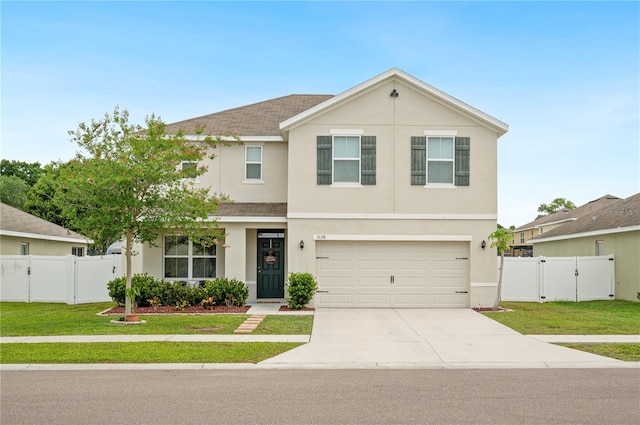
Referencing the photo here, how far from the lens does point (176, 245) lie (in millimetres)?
22344

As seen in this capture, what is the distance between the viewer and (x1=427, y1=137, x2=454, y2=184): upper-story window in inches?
815

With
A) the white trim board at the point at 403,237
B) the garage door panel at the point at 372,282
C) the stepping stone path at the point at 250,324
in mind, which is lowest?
the stepping stone path at the point at 250,324

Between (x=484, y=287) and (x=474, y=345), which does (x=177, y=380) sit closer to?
(x=474, y=345)

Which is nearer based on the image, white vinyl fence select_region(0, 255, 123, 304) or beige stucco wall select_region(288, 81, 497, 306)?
beige stucco wall select_region(288, 81, 497, 306)

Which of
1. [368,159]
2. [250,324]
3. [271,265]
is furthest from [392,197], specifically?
[250,324]

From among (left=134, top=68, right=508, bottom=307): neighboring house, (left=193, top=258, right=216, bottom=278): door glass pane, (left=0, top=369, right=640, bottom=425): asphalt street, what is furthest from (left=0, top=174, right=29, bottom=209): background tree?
(left=0, top=369, right=640, bottom=425): asphalt street

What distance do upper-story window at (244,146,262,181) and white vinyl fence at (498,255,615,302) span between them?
1004 cm

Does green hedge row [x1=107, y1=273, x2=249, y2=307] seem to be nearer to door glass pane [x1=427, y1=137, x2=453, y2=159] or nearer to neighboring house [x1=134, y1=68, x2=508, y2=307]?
neighboring house [x1=134, y1=68, x2=508, y2=307]

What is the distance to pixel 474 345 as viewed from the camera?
13.6 metres

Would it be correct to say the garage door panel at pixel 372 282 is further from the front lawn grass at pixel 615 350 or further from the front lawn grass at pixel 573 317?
the front lawn grass at pixel 615 350

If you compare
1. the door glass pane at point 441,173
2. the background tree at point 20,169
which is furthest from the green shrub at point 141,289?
the background tree at point 20,169

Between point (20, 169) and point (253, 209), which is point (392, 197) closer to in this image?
point (253, 209)

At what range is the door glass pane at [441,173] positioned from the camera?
2067 cm

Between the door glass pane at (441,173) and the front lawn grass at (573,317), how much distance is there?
461 cm
